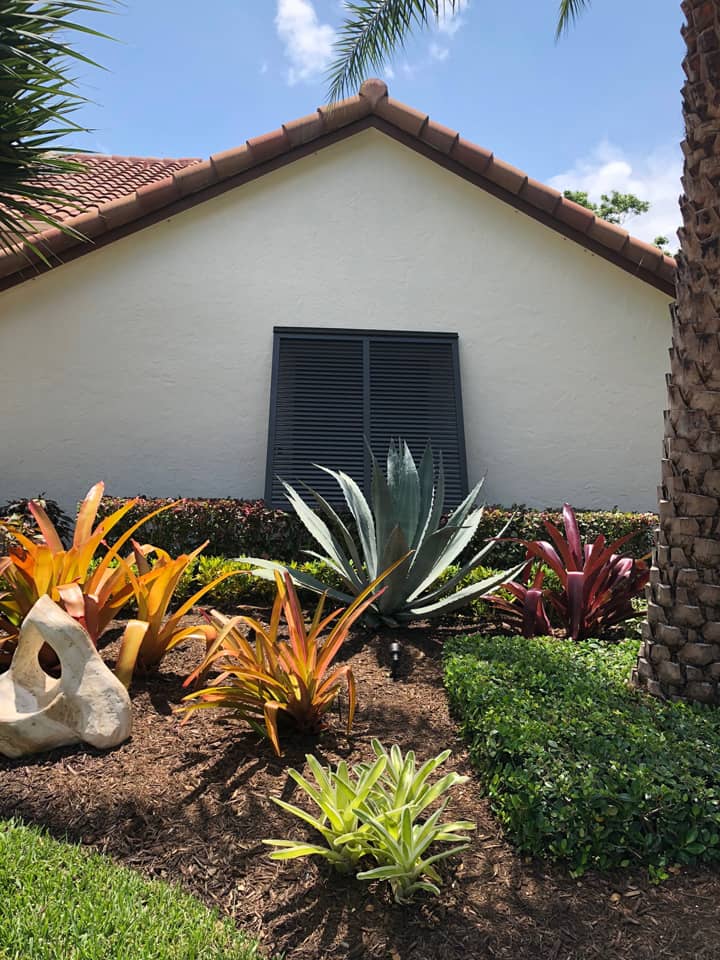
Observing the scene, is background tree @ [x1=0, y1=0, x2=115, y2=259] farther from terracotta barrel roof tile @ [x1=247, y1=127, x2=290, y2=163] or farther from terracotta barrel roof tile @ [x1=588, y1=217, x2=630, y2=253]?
terracotta barrel roof tile @ [x1=588, y1=217, x2=630, y2=253]

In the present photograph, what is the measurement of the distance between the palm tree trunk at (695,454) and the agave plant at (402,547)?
1285 millimetres

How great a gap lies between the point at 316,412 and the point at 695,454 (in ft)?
15.9

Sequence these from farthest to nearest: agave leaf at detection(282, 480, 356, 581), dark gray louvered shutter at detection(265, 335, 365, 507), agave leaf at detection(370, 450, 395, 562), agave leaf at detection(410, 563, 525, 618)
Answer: dark gray louvered shutter at detection(265, 335, 365, 507)
agave leaf at detection(282, 480, 356, 581)
agave leaf at detection(370, 450, 395, 562)
agave leaf at detection(410, 563, 525, 618)

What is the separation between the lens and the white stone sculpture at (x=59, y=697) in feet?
10.5

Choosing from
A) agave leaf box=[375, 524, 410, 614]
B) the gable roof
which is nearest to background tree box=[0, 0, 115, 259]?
the gable roof

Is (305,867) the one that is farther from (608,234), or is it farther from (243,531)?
(608,234)

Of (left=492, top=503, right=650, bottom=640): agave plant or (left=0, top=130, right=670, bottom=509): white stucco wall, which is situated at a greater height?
(left=0, top=130, right=670, bottom=509): white stucco wall

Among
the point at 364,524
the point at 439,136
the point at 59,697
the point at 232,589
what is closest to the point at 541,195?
the point at 439,136

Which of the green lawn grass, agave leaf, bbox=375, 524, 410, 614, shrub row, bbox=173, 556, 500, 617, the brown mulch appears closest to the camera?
the green lawn grass

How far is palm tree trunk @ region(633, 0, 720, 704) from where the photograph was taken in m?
3.53

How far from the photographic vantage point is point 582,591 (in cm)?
485

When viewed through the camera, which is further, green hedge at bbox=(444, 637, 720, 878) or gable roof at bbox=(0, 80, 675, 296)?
gable roof at bbox=(0, 80, 675, 296)

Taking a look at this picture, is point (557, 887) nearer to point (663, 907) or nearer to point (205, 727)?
point (663, 907)

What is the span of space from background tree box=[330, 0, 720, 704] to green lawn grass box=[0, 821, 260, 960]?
2.45 m
